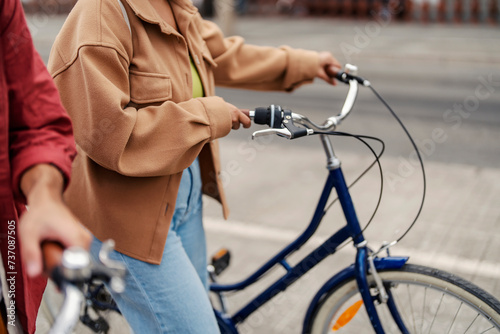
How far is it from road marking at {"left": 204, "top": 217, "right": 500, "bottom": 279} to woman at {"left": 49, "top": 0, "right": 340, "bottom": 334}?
7.53 feet

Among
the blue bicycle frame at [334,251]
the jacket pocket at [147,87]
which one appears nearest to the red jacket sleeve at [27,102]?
the jacket pocket at [147,87]

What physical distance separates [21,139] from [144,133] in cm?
54

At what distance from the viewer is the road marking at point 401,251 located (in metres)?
3.97

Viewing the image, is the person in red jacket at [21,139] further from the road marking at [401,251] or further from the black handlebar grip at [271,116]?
the road marking at [401,251]

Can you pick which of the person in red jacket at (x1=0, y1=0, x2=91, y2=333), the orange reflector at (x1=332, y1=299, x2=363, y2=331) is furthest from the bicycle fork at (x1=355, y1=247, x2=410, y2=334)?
the person in red jacket at (x1=0, y1=0, x2=91, y2=333)

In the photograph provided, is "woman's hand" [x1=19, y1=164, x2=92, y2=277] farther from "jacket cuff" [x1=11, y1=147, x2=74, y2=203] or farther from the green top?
the green top

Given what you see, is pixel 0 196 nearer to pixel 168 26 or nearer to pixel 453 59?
pixel 168 26

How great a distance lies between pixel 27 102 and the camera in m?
1.49

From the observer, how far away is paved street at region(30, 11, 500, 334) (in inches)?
163

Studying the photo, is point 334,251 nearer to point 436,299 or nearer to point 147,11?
point 436,299

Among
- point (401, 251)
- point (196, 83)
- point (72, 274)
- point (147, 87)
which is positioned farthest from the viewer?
point (401, 251)

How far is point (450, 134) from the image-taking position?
7398 mm

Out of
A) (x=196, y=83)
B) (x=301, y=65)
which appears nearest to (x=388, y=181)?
(x=301, y=65)

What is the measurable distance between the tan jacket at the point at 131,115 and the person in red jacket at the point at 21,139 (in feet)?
1.25
